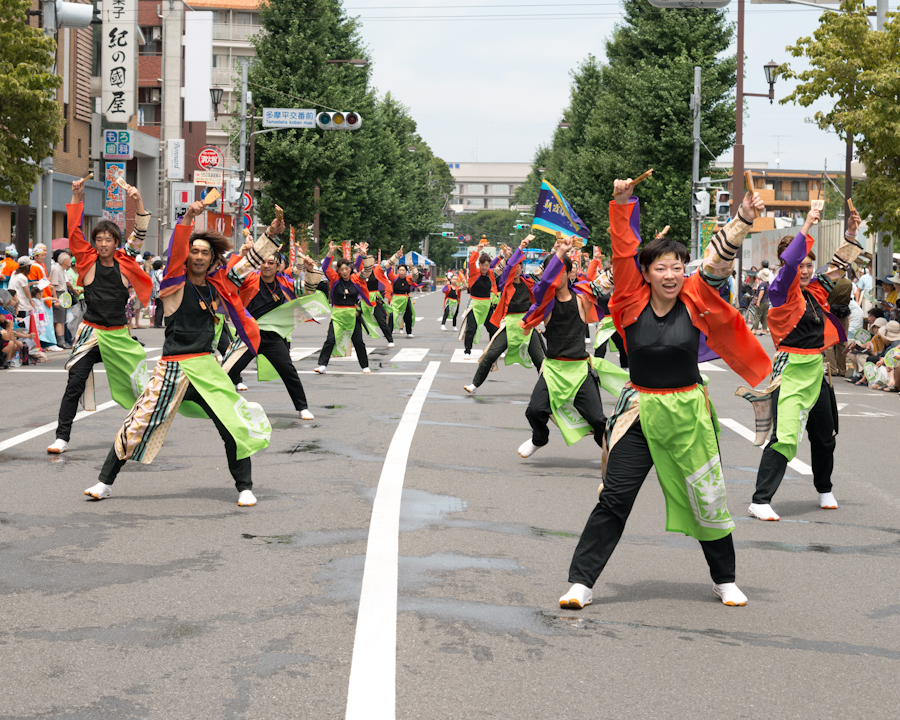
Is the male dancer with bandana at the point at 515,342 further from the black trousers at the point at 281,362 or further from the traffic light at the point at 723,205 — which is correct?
Result: the traffic light at the point at 723,205

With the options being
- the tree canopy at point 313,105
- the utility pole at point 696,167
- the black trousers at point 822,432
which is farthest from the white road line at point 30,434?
the tree canopy at point 313,105

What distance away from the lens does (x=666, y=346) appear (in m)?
5.40

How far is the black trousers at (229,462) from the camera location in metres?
7.61

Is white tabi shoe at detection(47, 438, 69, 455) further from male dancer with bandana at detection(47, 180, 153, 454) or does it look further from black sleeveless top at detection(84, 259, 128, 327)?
black sleeveless top at detection(84, 259, 128, 327)

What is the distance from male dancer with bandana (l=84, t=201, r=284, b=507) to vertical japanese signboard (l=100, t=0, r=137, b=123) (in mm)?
32775

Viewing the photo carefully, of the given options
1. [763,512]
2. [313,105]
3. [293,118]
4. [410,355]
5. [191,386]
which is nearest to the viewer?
[763,512]

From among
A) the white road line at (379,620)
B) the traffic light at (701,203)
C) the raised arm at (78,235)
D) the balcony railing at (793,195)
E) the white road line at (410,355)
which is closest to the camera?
the white road line at (379,620)

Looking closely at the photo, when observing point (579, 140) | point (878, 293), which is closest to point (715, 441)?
point (878, 293)

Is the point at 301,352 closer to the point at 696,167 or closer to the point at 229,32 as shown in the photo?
the point at 696,167

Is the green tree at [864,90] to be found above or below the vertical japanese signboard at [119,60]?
below

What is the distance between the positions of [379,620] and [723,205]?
26.8 metres

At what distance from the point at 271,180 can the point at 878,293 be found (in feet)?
107

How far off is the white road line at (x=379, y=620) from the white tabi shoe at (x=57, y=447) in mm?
2784

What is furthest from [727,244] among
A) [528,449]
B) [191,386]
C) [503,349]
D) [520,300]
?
[520,300]
